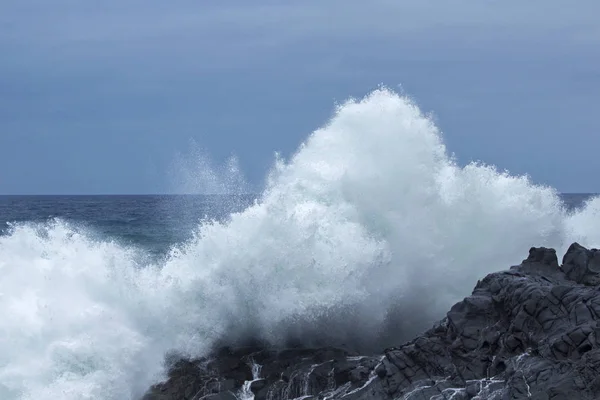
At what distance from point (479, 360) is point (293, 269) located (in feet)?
18.3

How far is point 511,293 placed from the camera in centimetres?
1335

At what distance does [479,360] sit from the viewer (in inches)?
491

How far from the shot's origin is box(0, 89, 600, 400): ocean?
15.1 metres

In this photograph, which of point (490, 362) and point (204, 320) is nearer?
point (490, 362)

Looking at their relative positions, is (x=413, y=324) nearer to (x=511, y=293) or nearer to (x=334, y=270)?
(x=334, y=270)

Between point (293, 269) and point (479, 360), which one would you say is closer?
point (479, 360)

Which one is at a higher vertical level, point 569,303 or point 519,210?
point 519,210

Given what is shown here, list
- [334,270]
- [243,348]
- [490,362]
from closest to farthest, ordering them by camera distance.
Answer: [490,362] < [243,348] < [334,270]

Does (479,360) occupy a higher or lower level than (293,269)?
lower

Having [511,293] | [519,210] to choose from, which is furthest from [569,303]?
[519,210]

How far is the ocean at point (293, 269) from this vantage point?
15.1m

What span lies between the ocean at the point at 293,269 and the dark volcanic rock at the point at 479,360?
103cm

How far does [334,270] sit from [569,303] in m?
5.84

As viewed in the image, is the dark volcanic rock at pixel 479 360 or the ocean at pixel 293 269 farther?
the ocean at pixel 293 269
